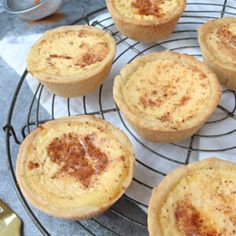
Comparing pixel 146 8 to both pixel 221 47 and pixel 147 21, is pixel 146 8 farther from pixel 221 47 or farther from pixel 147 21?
pixel 221 47

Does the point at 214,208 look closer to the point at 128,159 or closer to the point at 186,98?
the point at 128,159

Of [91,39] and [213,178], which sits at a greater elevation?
[91,39]

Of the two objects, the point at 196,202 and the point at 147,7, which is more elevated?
the point at 147,7

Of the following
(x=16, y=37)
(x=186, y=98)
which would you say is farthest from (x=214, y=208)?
(x=16, y=37)

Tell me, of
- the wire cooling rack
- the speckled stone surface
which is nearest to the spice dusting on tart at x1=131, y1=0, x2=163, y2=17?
the wire cooling rack

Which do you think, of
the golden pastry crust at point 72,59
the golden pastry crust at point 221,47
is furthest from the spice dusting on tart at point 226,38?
the golden pastry crust at point 72,59

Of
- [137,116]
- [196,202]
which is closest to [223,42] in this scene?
[137,116]

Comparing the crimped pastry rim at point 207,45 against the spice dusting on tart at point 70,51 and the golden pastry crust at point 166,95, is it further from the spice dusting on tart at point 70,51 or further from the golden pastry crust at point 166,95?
the spice dusting on tart at point 70,51
